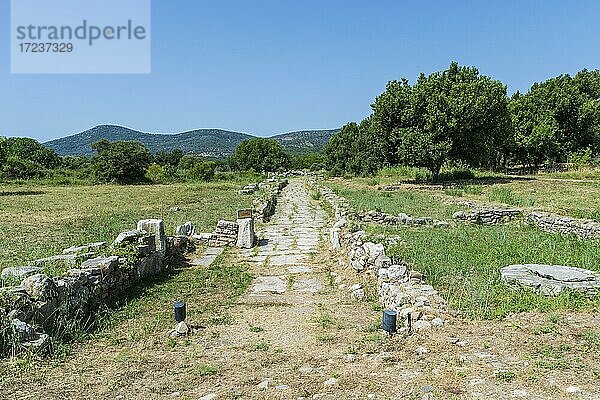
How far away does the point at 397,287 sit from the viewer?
6996 mm

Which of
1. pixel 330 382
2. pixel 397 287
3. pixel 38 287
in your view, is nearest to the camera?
pixel 330 382

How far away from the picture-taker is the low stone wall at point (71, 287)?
17.7ft

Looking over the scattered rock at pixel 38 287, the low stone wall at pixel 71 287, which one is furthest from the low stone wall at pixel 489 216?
the scattered rock at pixel 38 287

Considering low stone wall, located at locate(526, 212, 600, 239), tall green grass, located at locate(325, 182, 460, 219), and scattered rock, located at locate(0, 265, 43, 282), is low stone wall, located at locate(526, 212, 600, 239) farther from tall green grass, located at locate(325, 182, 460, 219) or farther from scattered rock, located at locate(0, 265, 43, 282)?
scattered rock, located at locate(0, 265, 43, 282)

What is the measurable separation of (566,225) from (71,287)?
12353 millimetres

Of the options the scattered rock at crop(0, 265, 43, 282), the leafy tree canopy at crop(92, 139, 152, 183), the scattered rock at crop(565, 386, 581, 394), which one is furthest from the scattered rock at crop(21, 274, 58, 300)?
the leafy tree canopy at crop(92, 139, 152, 183)

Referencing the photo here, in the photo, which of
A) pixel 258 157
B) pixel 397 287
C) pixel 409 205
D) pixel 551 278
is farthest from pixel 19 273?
pixel 258 157

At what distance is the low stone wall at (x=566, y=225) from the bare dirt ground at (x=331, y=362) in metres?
7.86

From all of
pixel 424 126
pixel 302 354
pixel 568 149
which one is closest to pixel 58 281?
pixel 302 354

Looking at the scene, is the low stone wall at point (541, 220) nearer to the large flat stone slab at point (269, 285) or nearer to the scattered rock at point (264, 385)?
the large flat stone slab at point (269, 285)

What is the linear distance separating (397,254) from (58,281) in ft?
18.6

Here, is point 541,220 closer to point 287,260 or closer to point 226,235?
point 287,260

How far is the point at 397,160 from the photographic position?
3412 cm

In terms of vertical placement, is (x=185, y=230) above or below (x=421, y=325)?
above
